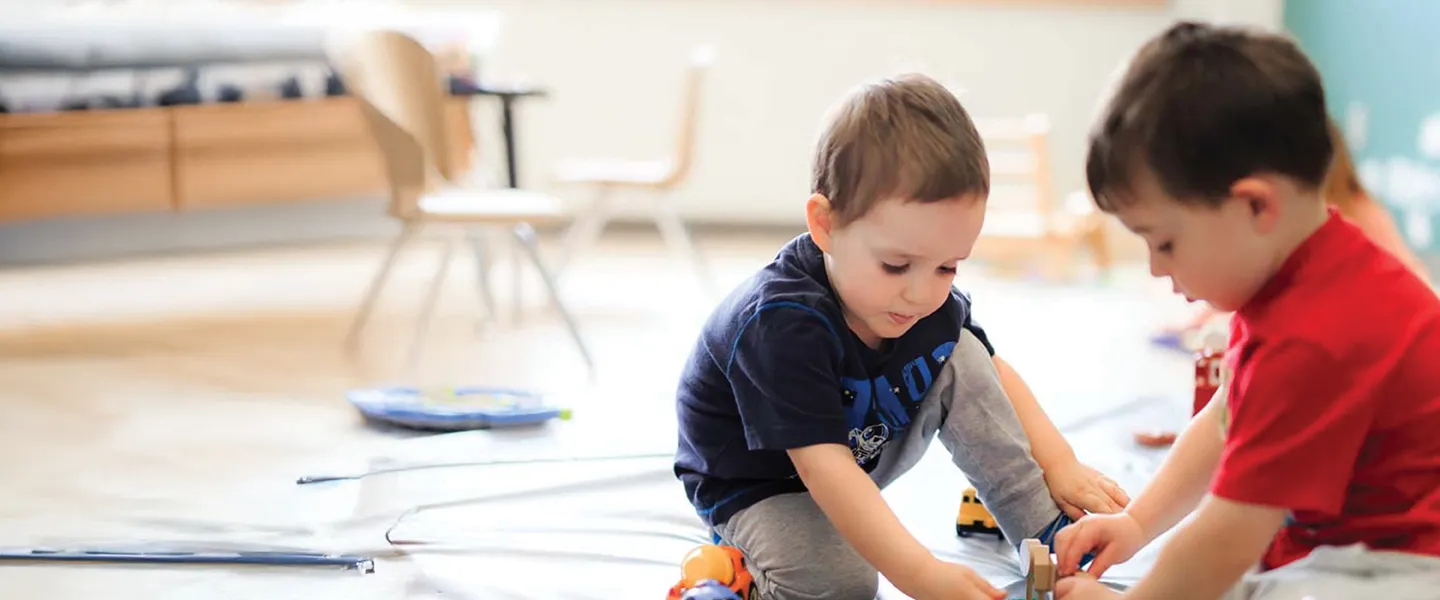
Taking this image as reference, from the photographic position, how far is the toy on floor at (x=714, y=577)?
1.21 meters

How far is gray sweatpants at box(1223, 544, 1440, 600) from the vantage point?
94 cm

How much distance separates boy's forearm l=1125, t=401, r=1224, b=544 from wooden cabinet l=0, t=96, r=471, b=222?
2130 mm

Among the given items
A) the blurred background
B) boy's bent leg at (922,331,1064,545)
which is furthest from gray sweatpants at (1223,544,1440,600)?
the blurred background

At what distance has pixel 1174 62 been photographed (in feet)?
3.02


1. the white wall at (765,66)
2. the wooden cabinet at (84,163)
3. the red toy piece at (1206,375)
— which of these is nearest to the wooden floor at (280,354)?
the wooden cabinet at (84,163)

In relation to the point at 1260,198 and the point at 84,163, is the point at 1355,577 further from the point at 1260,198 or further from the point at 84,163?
the point at 84,163

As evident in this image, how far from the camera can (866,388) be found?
1239 mm

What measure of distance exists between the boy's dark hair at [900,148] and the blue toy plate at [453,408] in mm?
993

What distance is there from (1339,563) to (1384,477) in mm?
68

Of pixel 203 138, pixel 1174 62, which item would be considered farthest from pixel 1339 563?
pixel 203 138

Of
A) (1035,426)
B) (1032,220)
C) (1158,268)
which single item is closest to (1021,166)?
(1032,220)

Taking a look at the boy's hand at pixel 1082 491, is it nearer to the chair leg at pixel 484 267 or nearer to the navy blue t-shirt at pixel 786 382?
the navy blue t-shirt at pixel 786 382

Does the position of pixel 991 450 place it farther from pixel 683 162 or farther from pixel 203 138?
pixel 203 138

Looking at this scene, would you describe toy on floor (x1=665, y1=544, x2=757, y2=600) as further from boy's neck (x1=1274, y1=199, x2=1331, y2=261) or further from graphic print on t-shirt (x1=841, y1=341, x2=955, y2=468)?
boy's neck (x1=1274, y1=199, x2=1331, y2=261)
